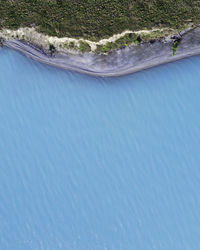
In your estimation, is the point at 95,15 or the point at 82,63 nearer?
the point at 95,15

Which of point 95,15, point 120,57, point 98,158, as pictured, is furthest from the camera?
point 98,158

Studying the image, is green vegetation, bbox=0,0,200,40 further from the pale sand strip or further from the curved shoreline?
the pale sand strip

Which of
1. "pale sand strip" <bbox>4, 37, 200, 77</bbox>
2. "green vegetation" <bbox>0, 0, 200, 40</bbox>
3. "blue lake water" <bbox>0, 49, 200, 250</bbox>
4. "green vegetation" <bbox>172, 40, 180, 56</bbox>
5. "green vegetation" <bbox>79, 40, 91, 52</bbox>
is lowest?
"blue lake water" <bbox>0, 49, 200, 250</bbox>

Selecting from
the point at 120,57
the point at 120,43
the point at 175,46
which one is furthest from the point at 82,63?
the point at 175,46

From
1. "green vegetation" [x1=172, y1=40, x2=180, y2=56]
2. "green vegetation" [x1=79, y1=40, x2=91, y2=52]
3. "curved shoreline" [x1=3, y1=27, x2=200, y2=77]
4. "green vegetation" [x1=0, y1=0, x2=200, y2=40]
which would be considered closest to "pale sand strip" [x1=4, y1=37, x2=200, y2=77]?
"curved shoreline" [x1=3, y1=27, x2=200, y2=77]

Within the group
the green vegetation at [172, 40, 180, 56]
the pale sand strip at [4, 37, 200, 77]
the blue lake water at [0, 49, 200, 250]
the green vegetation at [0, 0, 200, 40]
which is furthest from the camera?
the blue lake water at [0, 49, 200, 250]

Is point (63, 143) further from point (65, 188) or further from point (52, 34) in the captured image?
point (52, 34)

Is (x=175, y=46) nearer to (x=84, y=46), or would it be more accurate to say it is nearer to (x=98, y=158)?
(x=84, y=46)

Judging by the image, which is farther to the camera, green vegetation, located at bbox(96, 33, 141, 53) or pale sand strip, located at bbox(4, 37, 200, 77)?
pale sand strip, located at bbox(4, 37, 200, 77)
